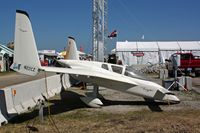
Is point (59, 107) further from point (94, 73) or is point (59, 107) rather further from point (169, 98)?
point (169, 98)

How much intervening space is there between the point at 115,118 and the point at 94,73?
262cm

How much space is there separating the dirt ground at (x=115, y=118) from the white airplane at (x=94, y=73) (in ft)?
1.67

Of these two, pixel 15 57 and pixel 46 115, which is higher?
pixel 15 57

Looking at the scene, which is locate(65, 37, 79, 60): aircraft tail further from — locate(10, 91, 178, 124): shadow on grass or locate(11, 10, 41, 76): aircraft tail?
locate(11, 10, 41, 76): aircraft tail

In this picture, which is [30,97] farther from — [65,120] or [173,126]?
[173,126]

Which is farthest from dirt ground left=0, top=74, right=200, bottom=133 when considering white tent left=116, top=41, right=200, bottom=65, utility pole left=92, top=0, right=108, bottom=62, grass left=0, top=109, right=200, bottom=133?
white tent left=116, top=41, right=200, bottom=65

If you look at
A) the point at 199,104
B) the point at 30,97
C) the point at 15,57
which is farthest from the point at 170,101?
the point at 15,57

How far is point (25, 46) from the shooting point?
10961 millimetres

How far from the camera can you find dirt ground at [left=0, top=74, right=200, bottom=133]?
948 cm

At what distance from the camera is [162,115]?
11.6 metres

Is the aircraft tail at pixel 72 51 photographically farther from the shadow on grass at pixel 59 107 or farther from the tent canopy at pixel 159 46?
the tent canopy at pixel 159 46

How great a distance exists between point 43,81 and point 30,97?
237 cm

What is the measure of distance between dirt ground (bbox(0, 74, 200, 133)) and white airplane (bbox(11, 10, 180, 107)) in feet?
1.67

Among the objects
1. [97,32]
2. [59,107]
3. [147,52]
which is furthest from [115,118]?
[147,52]
